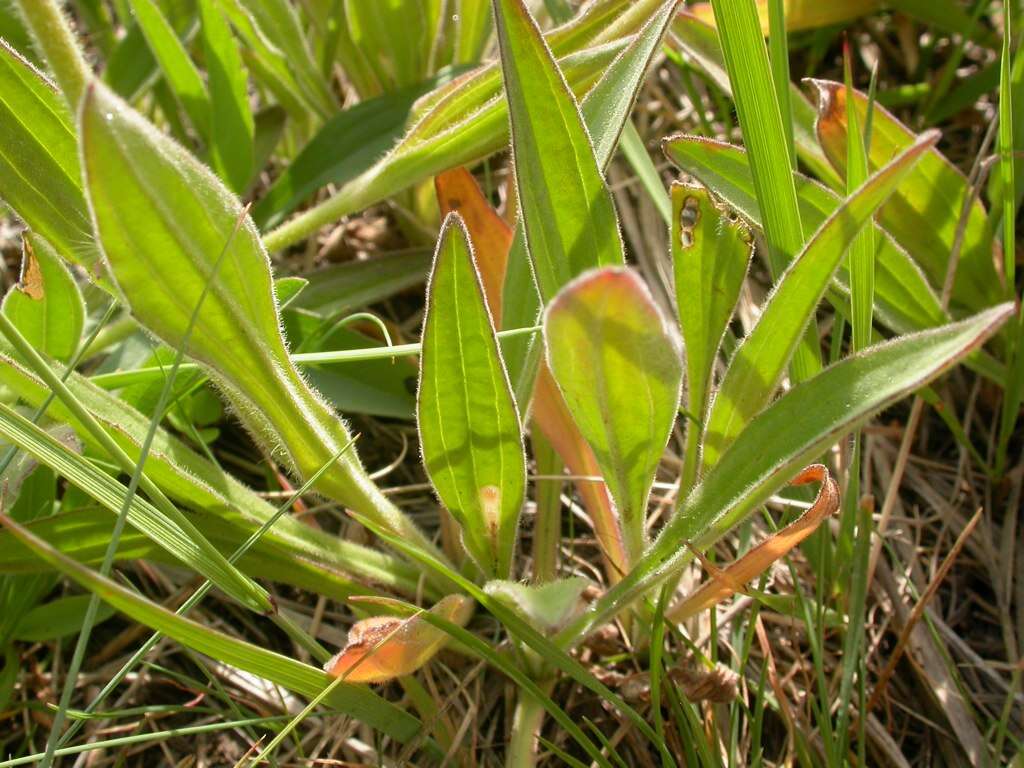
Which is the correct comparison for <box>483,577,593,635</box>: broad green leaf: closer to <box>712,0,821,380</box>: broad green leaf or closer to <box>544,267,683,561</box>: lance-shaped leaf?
<box>544,267,683,561</box>: lance-shaped leaf

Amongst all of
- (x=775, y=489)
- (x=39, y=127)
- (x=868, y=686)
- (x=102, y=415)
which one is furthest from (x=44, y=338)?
(x=868, y=686)

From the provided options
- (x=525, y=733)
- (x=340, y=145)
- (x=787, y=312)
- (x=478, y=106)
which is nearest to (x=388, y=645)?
(x=525, y=733)

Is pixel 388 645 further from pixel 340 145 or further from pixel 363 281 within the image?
pixel 340 145

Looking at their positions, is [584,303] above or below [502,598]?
above

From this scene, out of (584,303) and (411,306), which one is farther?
(411,306)

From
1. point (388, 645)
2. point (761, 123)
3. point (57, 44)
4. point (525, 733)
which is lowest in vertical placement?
point (525, 733)

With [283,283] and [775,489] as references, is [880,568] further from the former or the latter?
[283,283]

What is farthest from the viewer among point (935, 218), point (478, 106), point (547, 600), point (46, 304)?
point (935, 218)
